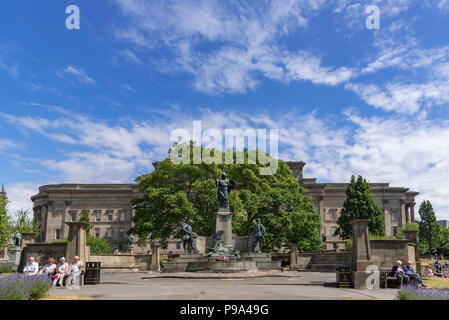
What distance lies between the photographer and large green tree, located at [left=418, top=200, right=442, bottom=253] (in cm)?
8141

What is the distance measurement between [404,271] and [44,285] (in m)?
Result: 13.7

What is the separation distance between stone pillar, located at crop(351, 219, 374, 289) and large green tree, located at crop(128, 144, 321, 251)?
23873 millimetres

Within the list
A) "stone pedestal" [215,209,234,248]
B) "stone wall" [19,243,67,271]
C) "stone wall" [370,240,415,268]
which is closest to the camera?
"stone wall" [19,243,67,271]

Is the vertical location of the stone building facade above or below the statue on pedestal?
above

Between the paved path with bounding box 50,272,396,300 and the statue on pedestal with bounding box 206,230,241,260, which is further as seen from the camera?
the statue on pedestal with bounding box 206,230,241,260

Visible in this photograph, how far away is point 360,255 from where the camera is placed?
52.9 feet

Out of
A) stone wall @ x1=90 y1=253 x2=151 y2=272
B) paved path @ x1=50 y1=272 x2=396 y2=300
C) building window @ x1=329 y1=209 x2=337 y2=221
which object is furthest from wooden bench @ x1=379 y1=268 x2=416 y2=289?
building window @ x1=329 y1=209 x2=337 y2=221

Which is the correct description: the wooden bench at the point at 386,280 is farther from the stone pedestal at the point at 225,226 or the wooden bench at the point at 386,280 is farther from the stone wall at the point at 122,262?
the stone wall at the point at 122,262

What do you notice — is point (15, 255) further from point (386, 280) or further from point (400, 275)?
point (400, 275)

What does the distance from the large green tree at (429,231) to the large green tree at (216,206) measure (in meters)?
50.7

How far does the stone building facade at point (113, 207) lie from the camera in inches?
3632

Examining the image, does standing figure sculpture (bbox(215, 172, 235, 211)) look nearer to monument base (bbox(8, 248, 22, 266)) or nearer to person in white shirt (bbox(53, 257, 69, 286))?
person in white shirt (bbox(53, 257, 69, 286))

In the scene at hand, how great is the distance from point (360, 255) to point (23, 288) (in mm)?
12550

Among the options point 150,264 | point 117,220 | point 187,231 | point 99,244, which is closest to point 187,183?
point 99,244
